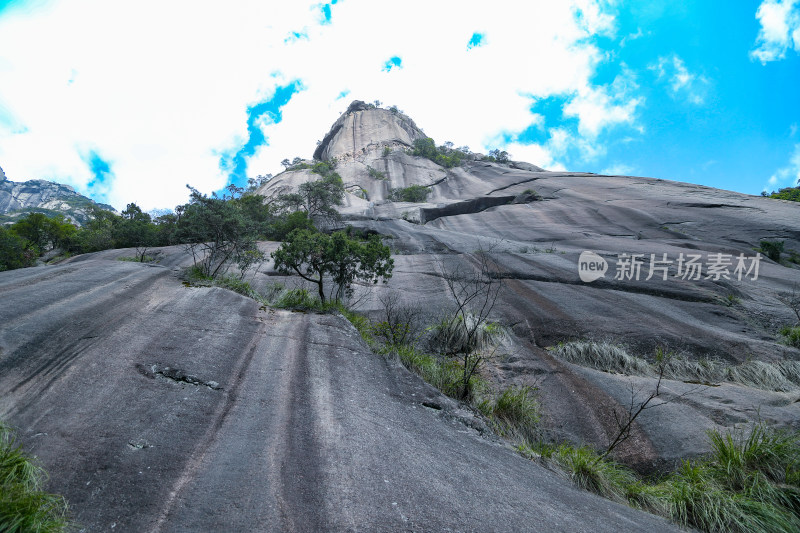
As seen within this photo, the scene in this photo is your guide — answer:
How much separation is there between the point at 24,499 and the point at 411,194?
1379 inches

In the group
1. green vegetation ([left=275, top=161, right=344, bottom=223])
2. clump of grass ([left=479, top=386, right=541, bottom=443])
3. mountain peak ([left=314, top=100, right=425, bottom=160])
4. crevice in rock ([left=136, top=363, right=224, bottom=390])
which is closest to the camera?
crevice in rock ([left=136, top=363, right=224, bottom=390])

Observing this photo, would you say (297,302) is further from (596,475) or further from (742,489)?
(742,489)

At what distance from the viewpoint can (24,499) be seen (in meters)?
2.53

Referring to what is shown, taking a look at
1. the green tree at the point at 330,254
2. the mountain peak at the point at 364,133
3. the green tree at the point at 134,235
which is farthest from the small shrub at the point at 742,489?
the mountain peak at the point at 364,133

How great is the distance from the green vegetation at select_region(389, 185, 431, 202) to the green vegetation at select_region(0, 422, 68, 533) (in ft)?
112

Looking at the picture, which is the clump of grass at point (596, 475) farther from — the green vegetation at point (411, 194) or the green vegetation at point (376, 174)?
the green vegetation at point (376, 174)

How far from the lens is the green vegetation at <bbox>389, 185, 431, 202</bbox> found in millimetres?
35669

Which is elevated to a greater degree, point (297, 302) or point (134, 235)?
point (134, 235)

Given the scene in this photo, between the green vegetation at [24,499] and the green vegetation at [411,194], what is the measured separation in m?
34.1

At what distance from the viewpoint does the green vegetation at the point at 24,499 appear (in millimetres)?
2434

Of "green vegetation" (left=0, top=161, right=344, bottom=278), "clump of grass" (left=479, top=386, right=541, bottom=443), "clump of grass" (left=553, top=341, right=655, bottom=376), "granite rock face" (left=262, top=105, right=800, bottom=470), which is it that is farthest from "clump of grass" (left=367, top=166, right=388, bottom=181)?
"clump of grass" (left=479, top=386, right=541, bottom=443)

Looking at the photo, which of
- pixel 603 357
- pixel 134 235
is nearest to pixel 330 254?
pixel 603 357

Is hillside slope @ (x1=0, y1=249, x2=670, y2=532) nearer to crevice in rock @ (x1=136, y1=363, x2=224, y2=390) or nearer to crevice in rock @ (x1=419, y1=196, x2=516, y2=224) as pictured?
crevice in rock @ (x1=136, y1=363, x2=224, y2=390)

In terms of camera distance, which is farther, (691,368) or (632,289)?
(632,289)
